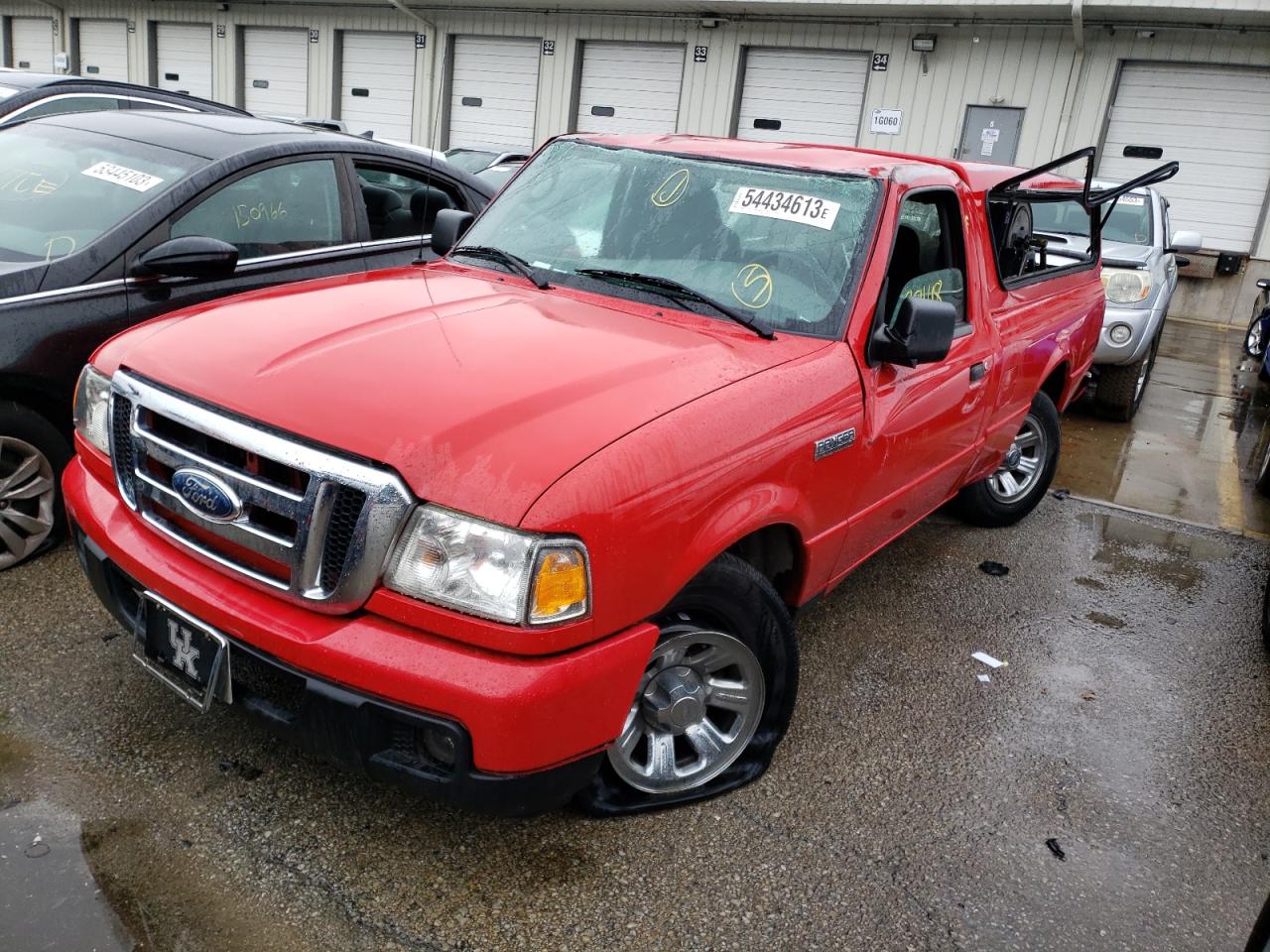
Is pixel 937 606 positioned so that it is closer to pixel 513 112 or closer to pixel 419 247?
pixel 419 247

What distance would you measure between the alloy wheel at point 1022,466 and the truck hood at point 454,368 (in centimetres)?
268

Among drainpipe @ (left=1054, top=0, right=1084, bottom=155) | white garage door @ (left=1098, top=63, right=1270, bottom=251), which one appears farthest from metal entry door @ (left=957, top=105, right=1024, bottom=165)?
white garage door @ (left=1098, top=63, right=1270, bottom=251)

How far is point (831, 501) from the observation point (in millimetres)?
2967

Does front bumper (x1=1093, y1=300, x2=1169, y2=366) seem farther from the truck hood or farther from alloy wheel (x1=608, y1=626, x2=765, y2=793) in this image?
alloy wheel (x1=608, y1=626, x2=765, y2=793)

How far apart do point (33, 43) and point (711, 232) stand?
28.4m

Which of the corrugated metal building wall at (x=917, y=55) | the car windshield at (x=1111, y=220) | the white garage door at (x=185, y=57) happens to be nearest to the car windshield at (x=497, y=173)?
the corrugated metal building wall at (x=917, y=55)

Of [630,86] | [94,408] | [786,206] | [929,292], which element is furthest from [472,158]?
[94,408]

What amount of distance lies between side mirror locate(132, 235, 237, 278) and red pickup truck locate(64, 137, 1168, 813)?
32.9 inches

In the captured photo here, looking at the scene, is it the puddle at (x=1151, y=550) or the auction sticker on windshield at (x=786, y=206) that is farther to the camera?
the puddle at (x=1151, y=550)

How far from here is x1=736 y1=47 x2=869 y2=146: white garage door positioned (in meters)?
15.5

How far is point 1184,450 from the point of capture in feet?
23.6

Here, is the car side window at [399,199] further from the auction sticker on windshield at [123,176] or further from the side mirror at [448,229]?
the auction sticker on windshield at [123,176]

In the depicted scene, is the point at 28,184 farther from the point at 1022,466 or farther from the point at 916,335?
the point at 1022,466

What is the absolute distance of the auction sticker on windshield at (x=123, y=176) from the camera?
13.1ft
